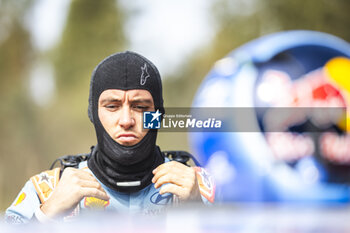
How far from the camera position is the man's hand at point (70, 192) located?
890mm

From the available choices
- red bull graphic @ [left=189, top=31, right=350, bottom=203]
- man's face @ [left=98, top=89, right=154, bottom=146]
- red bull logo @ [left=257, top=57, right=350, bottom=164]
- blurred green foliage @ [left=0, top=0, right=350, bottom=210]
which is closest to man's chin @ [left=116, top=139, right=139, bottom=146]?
man's face @ [left=98, top=89, right=154, bottom=146]

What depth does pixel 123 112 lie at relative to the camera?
95 cm

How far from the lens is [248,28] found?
1.89 m

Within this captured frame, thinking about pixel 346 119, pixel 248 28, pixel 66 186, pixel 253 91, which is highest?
pixel 248 28

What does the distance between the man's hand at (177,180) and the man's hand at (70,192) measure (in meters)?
0.15

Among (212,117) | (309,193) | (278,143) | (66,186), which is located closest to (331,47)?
(278,143)

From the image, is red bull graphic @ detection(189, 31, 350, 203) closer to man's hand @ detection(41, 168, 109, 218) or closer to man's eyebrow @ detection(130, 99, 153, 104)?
man's eyebrow @ detection(130, 99, 153, 104)

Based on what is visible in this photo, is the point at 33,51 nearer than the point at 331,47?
Yes

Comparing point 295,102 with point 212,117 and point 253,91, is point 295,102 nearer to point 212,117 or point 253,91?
point 253,91

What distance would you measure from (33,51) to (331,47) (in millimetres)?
1269

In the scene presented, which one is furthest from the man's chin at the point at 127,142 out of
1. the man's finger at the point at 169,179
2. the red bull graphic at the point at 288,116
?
the red bull graphic at the point at 288,116

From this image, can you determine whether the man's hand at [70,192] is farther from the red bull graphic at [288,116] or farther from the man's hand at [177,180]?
the red bull graphic at [288,116]

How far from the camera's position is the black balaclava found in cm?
94

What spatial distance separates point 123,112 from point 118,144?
8 cm
